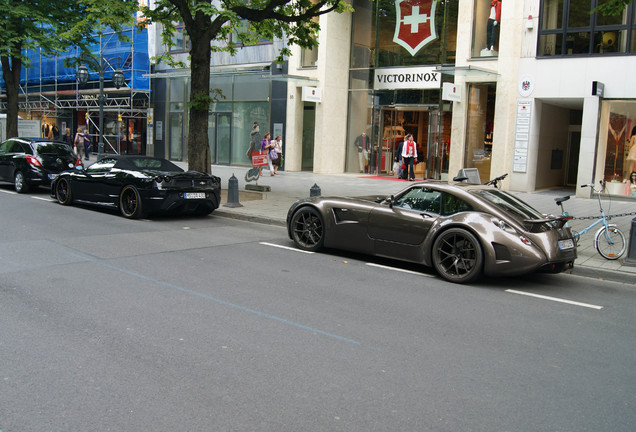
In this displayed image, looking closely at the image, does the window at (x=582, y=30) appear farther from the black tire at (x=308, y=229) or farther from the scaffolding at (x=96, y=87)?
the scaffolding at (x=96, y=87)

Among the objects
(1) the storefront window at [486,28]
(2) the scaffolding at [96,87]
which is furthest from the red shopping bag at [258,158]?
(2) the scaffolding at [96,87]

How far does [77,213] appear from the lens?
41.7ft

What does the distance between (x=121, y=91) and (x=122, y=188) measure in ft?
76.2

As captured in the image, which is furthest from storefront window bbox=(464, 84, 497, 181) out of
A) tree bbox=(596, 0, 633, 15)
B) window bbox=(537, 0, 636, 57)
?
tree bbox=(596, 0, 633, 15)

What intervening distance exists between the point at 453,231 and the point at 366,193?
34.2 feet

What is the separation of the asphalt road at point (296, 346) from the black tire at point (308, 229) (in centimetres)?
70

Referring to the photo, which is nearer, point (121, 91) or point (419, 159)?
point (419, 159)

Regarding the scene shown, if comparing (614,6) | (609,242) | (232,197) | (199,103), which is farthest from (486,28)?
(609,242)

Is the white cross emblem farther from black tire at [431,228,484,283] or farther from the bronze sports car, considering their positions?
black tire at [431,228,484,283]

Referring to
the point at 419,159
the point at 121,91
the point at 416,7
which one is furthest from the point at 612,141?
the point at 121,91

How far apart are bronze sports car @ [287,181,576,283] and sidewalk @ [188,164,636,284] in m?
1.22

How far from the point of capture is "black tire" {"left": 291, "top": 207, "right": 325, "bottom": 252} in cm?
936

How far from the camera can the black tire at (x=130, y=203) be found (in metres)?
12.0

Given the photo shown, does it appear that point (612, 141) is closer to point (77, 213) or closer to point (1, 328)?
point (77, 213)
